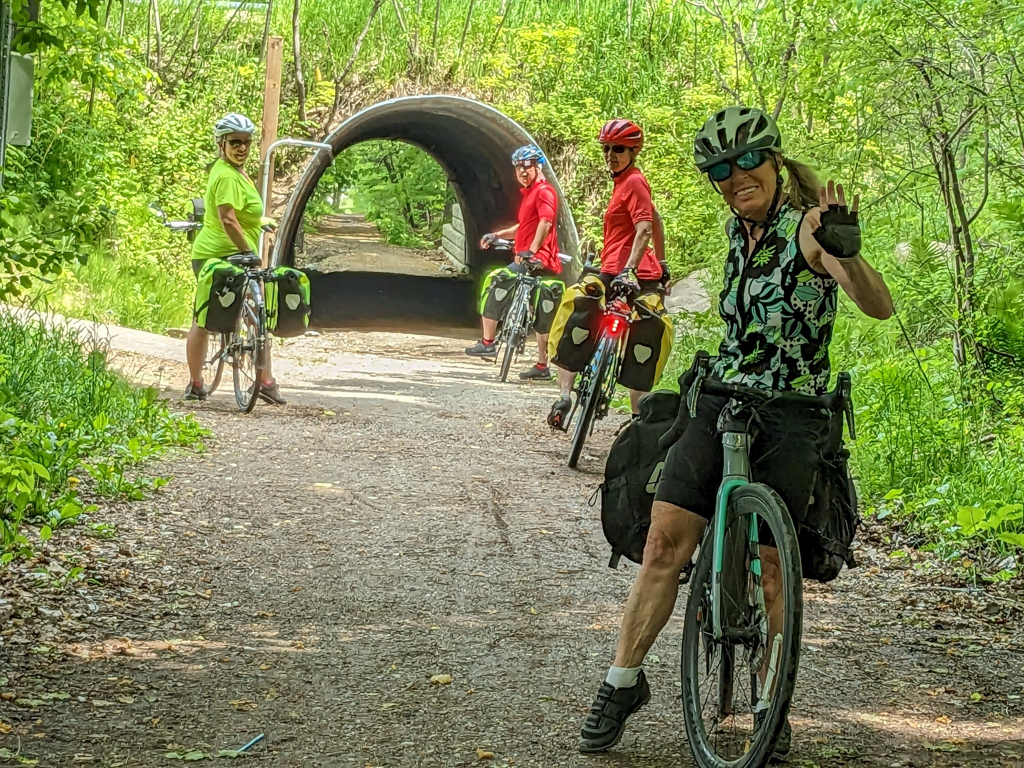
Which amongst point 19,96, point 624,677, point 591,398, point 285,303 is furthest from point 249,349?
point 624,677

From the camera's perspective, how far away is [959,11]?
738 centimetres

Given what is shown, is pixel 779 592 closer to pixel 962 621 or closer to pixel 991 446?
pixel 962 621

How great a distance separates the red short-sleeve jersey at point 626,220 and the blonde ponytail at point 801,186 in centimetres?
495

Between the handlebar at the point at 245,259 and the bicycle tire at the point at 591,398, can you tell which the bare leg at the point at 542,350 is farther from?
the bicycle tire at the point at 591,398

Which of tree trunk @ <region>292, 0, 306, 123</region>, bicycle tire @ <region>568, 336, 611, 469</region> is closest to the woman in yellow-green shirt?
bicycle tire @ <region>568, 336, 611, 469</region>

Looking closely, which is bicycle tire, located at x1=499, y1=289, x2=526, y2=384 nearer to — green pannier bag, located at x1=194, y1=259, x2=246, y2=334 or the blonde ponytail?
green pannier bag, located at x1=194, y1=259, x2=246, y2=334

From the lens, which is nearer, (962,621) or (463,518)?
(962,621)

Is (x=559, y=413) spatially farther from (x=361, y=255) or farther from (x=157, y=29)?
(x=361, y=255)

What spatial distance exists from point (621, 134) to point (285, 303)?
9.91ft

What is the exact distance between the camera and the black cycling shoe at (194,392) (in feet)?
33.9

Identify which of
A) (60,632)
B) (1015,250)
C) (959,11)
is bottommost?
(60,632)

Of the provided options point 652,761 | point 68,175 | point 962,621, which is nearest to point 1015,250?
point 962,621

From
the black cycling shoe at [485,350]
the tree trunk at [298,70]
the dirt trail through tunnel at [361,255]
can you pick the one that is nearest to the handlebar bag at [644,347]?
the black cycling shoe at [485,350]

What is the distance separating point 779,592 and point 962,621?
2.23 m
